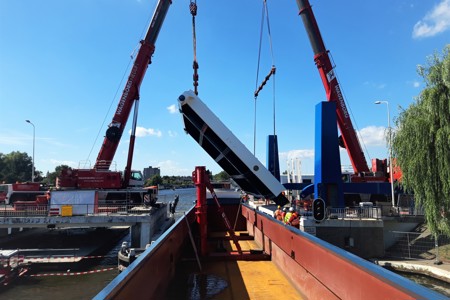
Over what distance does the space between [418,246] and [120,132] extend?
20346 mm

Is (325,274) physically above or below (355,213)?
above

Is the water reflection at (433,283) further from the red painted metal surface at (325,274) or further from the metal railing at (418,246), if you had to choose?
the red painted metal surface at (325,274)

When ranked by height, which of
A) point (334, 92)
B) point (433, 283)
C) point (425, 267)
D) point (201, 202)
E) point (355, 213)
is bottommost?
point (433, 283)

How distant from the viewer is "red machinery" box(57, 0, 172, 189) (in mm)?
23984

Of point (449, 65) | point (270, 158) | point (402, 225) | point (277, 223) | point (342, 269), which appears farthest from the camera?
point (270, 158)

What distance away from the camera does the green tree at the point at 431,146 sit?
13320mm

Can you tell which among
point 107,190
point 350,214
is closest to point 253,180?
point 350,214

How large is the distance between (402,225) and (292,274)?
18.6 m

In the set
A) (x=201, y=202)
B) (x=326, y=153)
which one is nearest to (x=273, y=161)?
(x=326, y=153)

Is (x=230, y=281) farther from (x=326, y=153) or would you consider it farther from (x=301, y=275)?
(x=326, y=153)

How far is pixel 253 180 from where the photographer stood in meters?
10.7

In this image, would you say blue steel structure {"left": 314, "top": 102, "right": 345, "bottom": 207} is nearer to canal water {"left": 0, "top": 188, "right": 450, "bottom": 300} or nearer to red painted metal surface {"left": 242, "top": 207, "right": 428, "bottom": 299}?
canal water {"left": 0, "top": 188, "right": 450, "bottom": 300}

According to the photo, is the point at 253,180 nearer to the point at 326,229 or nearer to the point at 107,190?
the point at 326,229

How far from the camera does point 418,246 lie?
1827cm
